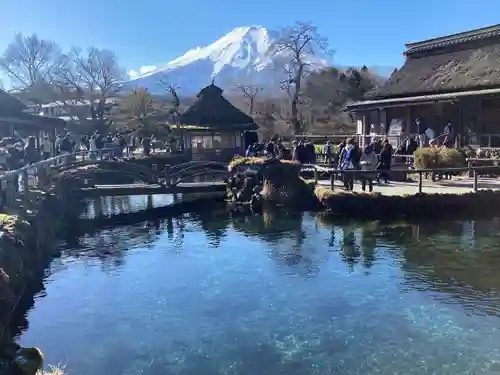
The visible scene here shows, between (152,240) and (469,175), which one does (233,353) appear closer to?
(152,240)

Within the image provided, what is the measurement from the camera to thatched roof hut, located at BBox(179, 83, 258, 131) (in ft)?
105

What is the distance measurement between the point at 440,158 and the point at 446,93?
22.1 feet

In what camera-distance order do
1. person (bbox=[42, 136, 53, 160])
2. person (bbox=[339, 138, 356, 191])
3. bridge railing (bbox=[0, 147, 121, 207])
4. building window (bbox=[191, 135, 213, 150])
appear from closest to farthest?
bridge railing (bbox=[0, 147, 121, 207])
person (bbox=[339, 138, 356, 191])
person (bbox=[42, 136, 53, 160])
building window (bbox=[191, 135, 213, 150])

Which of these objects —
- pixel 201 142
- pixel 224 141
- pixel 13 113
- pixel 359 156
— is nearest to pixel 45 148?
pixel 13 113

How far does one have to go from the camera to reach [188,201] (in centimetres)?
2522

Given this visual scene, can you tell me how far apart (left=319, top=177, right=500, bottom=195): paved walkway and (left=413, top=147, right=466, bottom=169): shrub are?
2.21 ft

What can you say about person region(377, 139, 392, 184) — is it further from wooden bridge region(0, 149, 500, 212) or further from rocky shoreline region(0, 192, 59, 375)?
rocky shoreline region(0, 192, 59, 375)

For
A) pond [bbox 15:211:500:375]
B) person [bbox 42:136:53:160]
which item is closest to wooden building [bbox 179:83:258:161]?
person [bbox 42:136:53:160]

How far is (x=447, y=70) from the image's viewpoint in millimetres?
28297

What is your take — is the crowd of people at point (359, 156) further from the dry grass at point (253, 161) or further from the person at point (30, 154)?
the person at point (30, 154)

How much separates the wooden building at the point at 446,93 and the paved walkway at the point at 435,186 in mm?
3864

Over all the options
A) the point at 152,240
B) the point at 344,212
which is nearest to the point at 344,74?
the point at 344,212

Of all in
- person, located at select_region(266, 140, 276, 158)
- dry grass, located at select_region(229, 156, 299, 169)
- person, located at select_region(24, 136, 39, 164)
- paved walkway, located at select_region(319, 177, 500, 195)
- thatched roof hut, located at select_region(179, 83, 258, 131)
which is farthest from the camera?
thatched roof hut, located at select_region(179, 83, 258, 131)

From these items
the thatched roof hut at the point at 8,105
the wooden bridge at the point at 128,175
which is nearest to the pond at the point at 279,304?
the wooden bridge at the point at 128,175
